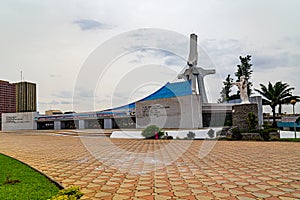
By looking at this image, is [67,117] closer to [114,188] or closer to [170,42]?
[170,42]

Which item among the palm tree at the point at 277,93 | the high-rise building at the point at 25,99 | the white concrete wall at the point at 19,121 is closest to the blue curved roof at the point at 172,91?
the palm tree at the point at 277,93

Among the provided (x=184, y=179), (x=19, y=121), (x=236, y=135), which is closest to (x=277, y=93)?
(x=236, y=135)

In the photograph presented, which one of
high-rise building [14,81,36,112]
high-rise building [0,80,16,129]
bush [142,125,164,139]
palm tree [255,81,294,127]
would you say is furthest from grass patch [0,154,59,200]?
high-rise building [0,80,16,129]

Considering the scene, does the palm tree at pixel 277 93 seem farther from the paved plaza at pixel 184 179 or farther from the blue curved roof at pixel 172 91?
the paved plaza at pixel 184 179

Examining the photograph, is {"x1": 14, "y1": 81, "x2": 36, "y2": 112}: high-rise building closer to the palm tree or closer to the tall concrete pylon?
the tall concrete pylon

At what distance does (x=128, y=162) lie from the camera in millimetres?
A: 6523

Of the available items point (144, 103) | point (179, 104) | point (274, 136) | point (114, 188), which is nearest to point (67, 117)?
point (144, 103)

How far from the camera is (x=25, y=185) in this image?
399 cm

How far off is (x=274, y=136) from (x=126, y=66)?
28.2 ft

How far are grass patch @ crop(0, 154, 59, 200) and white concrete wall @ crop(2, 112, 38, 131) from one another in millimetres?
33959

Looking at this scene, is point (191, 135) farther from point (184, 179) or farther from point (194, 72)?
point (194, 72)

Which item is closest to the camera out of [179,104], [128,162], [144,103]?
[128,162]

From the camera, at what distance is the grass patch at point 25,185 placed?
345 centimetres

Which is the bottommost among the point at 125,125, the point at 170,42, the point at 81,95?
the point at 125,125
